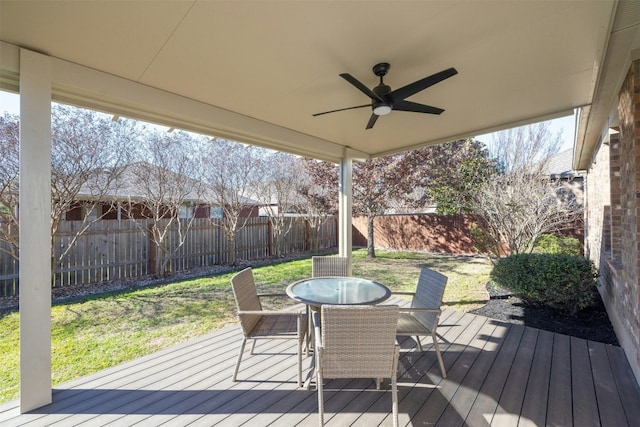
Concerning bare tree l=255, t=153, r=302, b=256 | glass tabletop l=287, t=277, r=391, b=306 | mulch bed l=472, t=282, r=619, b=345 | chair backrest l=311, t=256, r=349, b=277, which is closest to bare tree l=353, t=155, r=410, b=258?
bare tree l=255, t=153, r=302, b=256

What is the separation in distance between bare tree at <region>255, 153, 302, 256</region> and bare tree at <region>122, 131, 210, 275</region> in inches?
88.5

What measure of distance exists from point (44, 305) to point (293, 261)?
6896 mm

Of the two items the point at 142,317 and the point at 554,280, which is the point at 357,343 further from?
the point at 142,317

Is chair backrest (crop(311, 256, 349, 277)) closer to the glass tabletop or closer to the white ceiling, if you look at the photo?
the glass tabletop

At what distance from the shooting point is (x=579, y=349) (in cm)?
310

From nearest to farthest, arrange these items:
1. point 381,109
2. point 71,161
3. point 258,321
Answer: point 381,109 → point 258,321 → point 71,161

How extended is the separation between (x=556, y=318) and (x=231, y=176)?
24.3ft

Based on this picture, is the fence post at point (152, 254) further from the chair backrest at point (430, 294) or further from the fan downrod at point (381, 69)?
the fan downrod at point (381, 69)

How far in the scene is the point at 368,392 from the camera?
2414 mm

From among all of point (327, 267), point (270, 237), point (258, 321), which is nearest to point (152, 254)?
point (270, 237)

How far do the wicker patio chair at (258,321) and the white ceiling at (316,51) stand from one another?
1806 mm

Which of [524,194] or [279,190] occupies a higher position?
[279,190]

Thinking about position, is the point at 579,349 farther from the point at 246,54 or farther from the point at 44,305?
the point at 44,305

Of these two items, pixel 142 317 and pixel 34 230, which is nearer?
pixel 34 230
